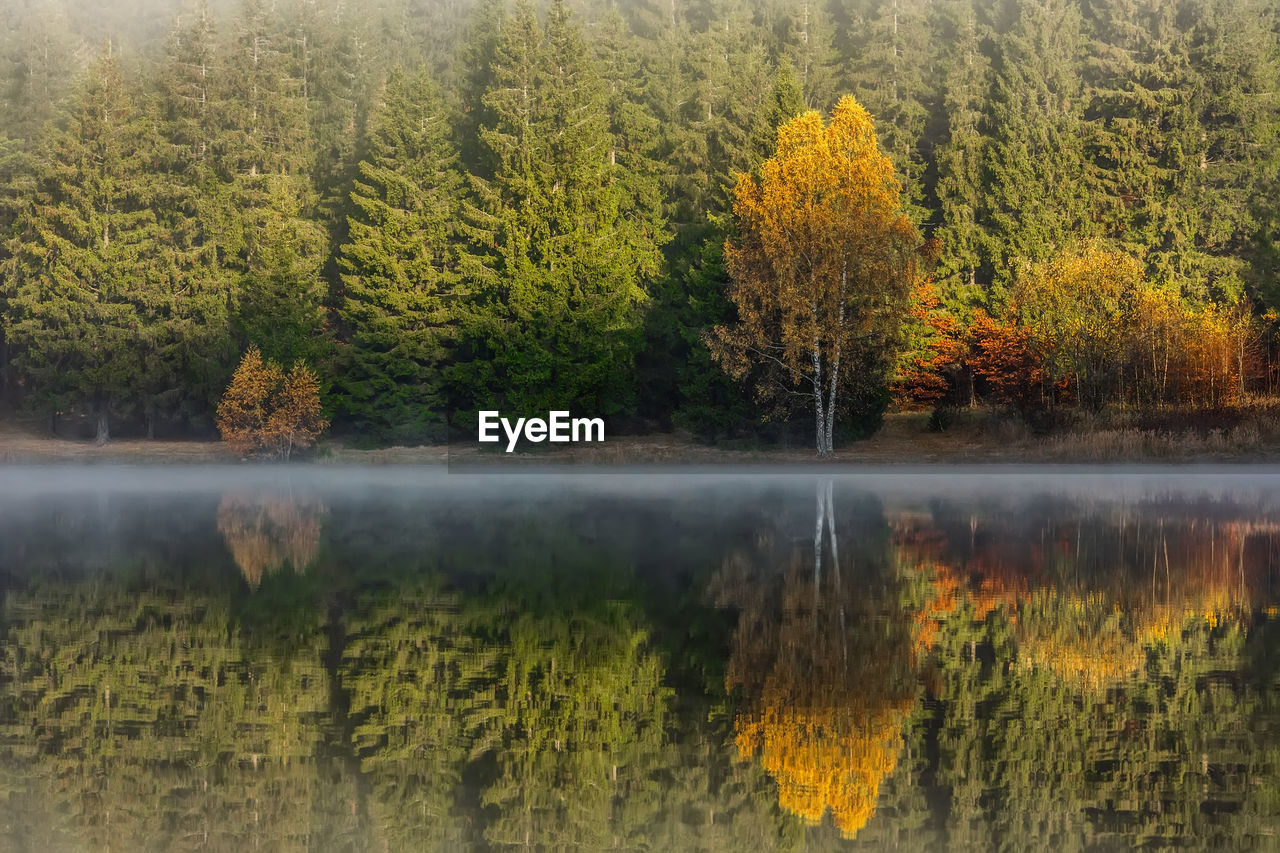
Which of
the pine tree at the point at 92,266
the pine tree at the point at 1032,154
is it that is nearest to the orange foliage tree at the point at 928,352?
the pine tree at the point at 1032,154

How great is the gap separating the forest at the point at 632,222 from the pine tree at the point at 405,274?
131 millimetres

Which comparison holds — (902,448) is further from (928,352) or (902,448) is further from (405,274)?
(405,274)

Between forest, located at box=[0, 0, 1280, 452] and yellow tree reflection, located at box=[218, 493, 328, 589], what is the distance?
60.7 ft

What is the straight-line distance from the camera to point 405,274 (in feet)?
165

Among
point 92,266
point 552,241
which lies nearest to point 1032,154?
point 552,241

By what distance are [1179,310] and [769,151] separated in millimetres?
15533

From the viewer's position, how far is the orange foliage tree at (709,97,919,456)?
1736 inches

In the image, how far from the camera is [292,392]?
4759cm

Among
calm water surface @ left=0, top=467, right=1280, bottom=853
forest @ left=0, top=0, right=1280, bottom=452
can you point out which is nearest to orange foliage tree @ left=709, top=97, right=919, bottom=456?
forest @ left=0, top=0, right=1280, bottom=452

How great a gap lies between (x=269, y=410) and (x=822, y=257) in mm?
19247

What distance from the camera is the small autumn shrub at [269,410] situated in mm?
47531

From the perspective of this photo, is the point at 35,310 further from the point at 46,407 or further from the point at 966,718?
the point at 966,718

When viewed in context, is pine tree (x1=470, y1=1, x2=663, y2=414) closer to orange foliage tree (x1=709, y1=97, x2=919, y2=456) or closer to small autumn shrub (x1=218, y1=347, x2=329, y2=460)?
orange foliage tree (x1=709, y1=97, x2=919, y2=456)

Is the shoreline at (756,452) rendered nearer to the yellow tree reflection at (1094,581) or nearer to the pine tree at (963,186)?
the pine tree at (963,186)
